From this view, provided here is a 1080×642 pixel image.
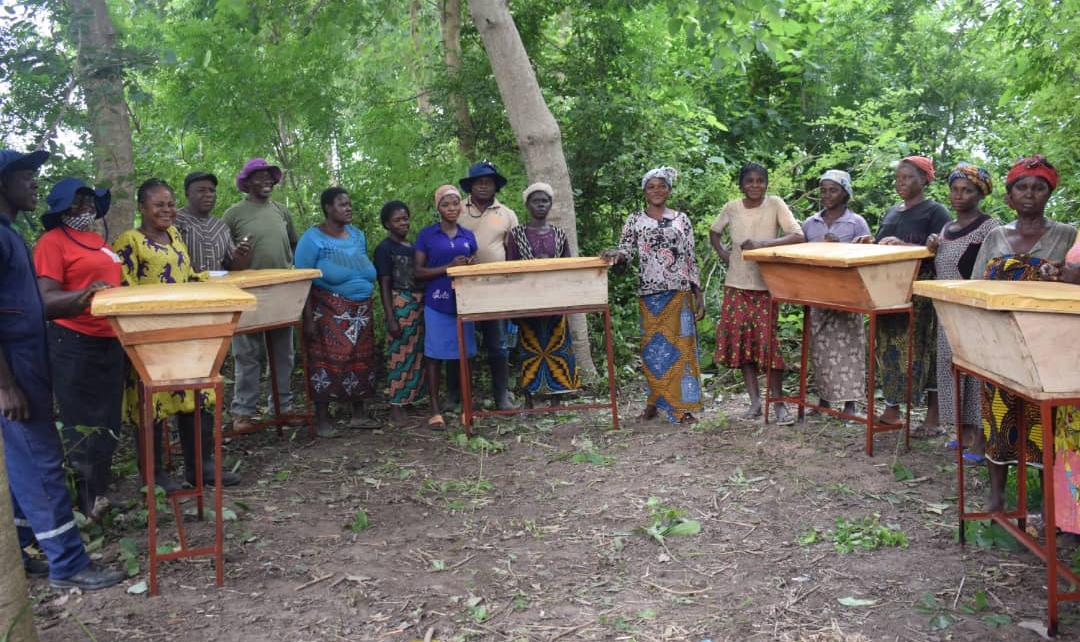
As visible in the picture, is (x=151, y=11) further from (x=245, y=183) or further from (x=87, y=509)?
(x=87, y=509)

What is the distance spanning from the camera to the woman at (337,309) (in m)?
6.19

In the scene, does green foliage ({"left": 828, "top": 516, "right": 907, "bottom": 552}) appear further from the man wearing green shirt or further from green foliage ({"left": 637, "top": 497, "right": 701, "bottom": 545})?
the man wearing green shirt

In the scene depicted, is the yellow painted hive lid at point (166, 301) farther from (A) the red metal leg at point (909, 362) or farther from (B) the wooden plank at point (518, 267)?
(A) the red metal leg at point (909, 362)

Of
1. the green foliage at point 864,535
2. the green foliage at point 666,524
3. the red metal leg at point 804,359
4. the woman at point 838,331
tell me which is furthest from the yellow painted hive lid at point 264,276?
the green foliage at point 864,535

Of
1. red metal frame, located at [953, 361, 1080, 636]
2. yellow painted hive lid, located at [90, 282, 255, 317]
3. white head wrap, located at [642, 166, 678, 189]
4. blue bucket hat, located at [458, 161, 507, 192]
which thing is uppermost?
blue bucket hat, located at [458, 161, 507, 192]

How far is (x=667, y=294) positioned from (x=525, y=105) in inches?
85.1

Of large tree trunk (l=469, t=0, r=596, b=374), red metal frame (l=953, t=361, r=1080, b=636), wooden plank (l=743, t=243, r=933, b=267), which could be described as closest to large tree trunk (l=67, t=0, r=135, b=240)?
large tree trunk (l=469, t=0, r=596, b=374)

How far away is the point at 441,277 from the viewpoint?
252 inches

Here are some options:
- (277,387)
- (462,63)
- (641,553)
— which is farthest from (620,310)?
(641,553)

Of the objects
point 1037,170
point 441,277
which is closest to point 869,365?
point 1037,170

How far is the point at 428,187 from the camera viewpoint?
24.9 ft

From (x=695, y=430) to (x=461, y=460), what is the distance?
1707 millimetres

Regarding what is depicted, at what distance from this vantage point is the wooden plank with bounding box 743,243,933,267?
4914 millimetres

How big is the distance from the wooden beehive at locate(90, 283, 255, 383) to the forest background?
1590 mm
